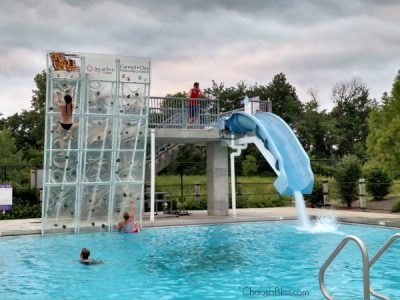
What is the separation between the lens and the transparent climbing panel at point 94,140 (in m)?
15.4

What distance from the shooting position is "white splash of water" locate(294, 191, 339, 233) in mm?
15406

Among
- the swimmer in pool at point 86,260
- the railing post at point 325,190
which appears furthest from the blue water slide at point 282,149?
the swimmer in pool at point 86,260

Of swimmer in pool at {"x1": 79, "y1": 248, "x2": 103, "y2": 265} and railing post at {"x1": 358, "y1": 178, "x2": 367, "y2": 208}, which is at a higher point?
railing post at {"x1": 358, "y1": 178, "x2": 367, "y2": 208}

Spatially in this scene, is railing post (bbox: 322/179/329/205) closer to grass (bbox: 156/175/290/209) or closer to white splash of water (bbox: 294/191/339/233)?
grass (bbox: 156/175/290/209)

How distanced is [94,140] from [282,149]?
6318mm

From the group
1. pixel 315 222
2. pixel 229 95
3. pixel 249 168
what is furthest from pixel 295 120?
pixel 315 222

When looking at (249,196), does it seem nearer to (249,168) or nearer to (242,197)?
(242,197)

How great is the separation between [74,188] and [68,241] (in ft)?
7.73

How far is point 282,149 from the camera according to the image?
1616 centimetres

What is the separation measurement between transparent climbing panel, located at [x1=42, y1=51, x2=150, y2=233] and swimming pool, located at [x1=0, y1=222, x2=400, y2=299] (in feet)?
3.96

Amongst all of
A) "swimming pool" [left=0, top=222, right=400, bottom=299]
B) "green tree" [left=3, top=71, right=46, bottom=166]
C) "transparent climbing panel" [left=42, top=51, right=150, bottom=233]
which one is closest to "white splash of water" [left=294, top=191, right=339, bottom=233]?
"swimming pool" [left=0, top=222, right=400, bottom=299]

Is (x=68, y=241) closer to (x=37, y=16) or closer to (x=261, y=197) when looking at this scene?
(x=37, y=16)

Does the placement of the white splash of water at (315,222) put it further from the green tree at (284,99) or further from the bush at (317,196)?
the green tree at (284,99)

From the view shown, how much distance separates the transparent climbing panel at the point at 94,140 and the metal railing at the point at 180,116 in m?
1.87
